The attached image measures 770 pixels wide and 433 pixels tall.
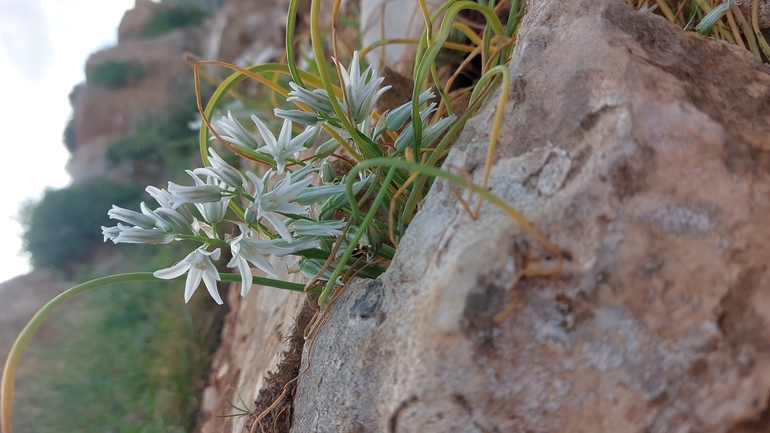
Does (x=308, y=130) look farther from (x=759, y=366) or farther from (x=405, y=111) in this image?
(x=759, y=366)

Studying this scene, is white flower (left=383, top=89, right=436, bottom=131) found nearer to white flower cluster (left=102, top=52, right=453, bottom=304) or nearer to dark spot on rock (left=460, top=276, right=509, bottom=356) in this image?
white flower cluster (left=102, top=52, right=453, bottom=304)

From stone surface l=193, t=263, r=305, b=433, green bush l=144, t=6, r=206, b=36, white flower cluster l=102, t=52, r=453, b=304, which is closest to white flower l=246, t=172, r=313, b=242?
white flower cluster l=102, t=52, r=453, b=304

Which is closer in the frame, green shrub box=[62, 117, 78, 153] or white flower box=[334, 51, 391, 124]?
white flower box=[334, 51, 391, 124]

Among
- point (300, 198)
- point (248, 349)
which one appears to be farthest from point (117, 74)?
point (300, 198)

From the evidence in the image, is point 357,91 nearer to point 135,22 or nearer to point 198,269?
point 198,269

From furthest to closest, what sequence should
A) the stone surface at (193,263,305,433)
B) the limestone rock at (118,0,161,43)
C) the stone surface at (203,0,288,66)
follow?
the limestone rock at (118,0,161,43) < the stone surface at (203,0,288,66) < the stone surface at (193,263,305,433)

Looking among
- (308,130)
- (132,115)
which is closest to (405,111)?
(308,130)
